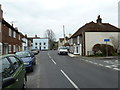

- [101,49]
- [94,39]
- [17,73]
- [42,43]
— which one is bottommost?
[17,73]

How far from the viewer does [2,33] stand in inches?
944

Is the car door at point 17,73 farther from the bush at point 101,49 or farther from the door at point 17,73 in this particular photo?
the bush at point 101,49

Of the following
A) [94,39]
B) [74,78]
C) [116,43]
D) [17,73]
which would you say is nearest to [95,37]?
[94,39]

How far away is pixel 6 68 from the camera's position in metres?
4.97

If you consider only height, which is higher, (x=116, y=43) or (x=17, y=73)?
(x=116, y=43)

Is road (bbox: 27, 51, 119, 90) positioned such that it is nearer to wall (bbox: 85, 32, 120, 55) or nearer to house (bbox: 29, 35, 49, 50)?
wall (bbox: 85, 32, 120, 55)

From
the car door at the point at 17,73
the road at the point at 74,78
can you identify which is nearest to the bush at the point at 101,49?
the road at the point at 74,78

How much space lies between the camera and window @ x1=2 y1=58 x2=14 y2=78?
4.62 m

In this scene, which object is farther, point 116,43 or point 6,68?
point 116,43

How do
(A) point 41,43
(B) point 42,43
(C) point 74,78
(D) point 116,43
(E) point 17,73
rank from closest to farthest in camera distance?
(E) point 17,73, (C) point 74,78, (D) point 116,43, (B) point 42,43, (A) point 41,43

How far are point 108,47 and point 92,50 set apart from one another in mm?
3399

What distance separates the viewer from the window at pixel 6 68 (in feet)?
15.2

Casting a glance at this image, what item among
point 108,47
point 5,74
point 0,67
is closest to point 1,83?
point 5,74

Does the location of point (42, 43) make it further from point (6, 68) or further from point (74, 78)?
point (6, 68)
